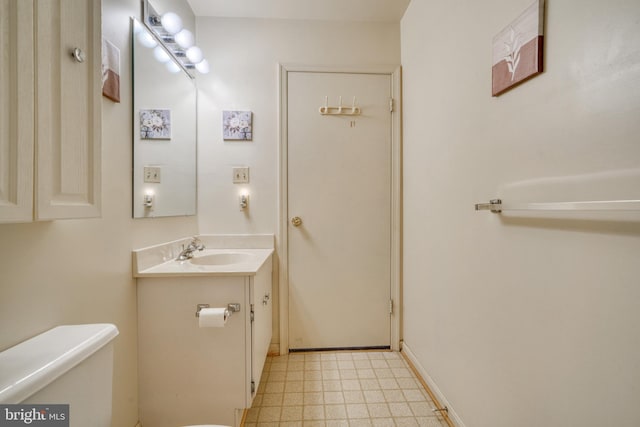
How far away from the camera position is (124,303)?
120cm

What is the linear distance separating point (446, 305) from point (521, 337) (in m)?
0.51

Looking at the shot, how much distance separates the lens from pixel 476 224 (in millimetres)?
1141

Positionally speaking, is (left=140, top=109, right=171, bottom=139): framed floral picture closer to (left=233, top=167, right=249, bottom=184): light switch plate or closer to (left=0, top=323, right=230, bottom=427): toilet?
(left=233, top=167, right=249, bottom=184): light switch plate

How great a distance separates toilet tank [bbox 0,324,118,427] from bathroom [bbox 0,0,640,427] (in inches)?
4.5

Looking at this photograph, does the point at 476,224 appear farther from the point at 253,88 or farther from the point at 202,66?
the point at 202,66

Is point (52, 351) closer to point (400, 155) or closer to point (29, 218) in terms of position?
point (29, 218)

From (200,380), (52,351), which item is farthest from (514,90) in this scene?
(200,380)

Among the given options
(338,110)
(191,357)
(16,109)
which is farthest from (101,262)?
(338,110)

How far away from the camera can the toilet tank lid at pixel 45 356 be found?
0.55 m

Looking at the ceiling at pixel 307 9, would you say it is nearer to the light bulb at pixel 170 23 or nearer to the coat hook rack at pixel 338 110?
the light bulb at pixel 170 23

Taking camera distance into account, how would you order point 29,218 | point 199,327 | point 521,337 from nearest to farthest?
1. point 29,218
2. point 521,337
3. point 199,327

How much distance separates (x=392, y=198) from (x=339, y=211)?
41cm

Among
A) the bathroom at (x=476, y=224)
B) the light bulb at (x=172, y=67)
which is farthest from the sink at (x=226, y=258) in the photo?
the light bulb at (x=172, y=67)

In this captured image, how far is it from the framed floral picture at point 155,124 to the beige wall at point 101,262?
0.10 m
